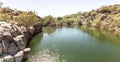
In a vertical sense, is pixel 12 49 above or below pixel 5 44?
below

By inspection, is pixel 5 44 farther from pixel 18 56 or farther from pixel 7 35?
pixel 18 56

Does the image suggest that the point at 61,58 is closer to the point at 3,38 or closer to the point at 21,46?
the point at 21,46

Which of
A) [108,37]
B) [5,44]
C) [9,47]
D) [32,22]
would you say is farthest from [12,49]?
[32,22]

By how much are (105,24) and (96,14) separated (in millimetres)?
48158

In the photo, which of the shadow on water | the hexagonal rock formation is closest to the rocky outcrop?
the hexagonal rock formation

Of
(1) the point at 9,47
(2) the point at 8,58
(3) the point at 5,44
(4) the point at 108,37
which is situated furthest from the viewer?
(4) the point at 108,37

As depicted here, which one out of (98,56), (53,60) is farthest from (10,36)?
(98,56)

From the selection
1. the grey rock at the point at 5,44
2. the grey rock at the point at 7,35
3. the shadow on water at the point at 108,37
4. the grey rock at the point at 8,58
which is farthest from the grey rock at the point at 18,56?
the shadow on water at the point at 108,37

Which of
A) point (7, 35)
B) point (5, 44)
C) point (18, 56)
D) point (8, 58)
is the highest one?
point (7, 35)

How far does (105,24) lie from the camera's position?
470 ft

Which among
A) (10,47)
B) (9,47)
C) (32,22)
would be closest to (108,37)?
(32,22)

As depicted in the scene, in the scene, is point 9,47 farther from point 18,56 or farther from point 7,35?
point 18,56

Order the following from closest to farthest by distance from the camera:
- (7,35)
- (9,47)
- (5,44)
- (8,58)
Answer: (8,58)
(5,44)
(9,47)
(7,35)

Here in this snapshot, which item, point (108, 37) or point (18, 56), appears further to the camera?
point (108, 37)
